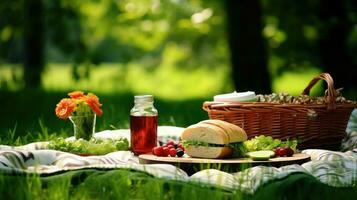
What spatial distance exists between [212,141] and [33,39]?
9.34 m

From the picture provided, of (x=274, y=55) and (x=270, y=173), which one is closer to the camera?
(x=270, y=173)

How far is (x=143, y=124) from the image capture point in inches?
180

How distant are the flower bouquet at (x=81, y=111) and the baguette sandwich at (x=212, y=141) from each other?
0.71m

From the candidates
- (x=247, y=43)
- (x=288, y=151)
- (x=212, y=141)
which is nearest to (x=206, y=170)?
(x=212, y=141)

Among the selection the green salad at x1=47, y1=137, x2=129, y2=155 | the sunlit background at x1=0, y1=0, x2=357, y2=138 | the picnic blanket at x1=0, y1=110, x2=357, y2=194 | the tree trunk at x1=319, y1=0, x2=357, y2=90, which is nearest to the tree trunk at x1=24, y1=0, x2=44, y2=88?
the sunlit background at x1=0, y1=0, x2=357, y2=138

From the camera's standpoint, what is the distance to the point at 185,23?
13250 mm

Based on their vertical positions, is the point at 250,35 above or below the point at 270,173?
above

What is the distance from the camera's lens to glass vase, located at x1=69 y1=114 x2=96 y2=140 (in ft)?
16.0

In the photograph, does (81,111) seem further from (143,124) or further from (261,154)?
(261,154)

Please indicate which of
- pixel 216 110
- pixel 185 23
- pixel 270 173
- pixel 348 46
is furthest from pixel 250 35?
pixel 270 173

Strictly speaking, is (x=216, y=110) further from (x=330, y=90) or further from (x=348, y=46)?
(x=348, y=46)

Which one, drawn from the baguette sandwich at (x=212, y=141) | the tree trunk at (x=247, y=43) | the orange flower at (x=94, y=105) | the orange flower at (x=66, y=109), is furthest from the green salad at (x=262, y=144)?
the tree trunk at (x=247, y=43)

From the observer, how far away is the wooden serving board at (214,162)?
163 inches

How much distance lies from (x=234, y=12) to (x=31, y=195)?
653 centimetres
